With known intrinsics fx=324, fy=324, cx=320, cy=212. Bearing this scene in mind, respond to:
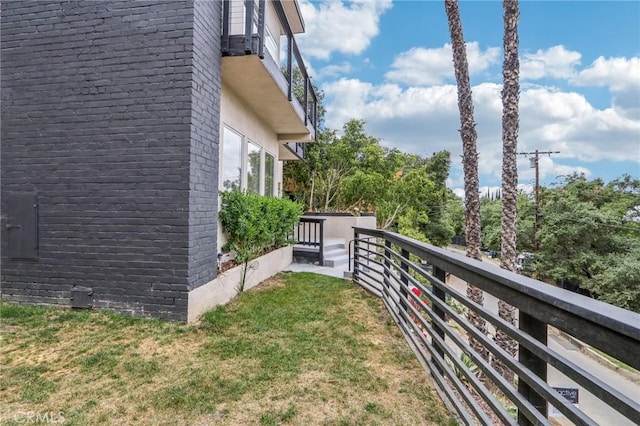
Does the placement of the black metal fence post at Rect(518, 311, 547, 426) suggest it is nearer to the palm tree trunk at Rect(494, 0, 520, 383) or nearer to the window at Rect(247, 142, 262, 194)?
the palm tree trunk at Rect(494, 0, 520, 383)

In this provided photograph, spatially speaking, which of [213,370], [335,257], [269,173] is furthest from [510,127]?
[213,370]

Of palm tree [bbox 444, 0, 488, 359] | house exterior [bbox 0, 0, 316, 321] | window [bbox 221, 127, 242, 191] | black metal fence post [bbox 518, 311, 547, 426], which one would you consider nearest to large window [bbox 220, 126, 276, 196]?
window [bbox 221, 127, 242, 191]

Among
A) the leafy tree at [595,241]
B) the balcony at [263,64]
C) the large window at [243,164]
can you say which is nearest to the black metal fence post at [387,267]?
the large window at [243,164]

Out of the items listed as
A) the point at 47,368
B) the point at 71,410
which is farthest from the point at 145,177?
the point at 71,410

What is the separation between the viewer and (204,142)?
449 centimetres

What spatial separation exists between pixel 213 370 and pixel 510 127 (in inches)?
247

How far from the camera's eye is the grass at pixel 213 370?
2.41 m

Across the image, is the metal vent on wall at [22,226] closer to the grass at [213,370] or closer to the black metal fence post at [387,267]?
the grass at [213,370]

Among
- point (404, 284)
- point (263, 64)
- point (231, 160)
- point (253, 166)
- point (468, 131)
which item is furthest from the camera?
point (253, 166)

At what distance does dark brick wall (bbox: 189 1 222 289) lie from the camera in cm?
421

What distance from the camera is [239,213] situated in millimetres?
5531

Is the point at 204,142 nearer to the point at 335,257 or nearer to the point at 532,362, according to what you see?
the point at 532,362

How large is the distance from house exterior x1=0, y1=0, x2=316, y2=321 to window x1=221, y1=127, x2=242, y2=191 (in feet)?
3.78

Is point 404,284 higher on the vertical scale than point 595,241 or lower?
higher
